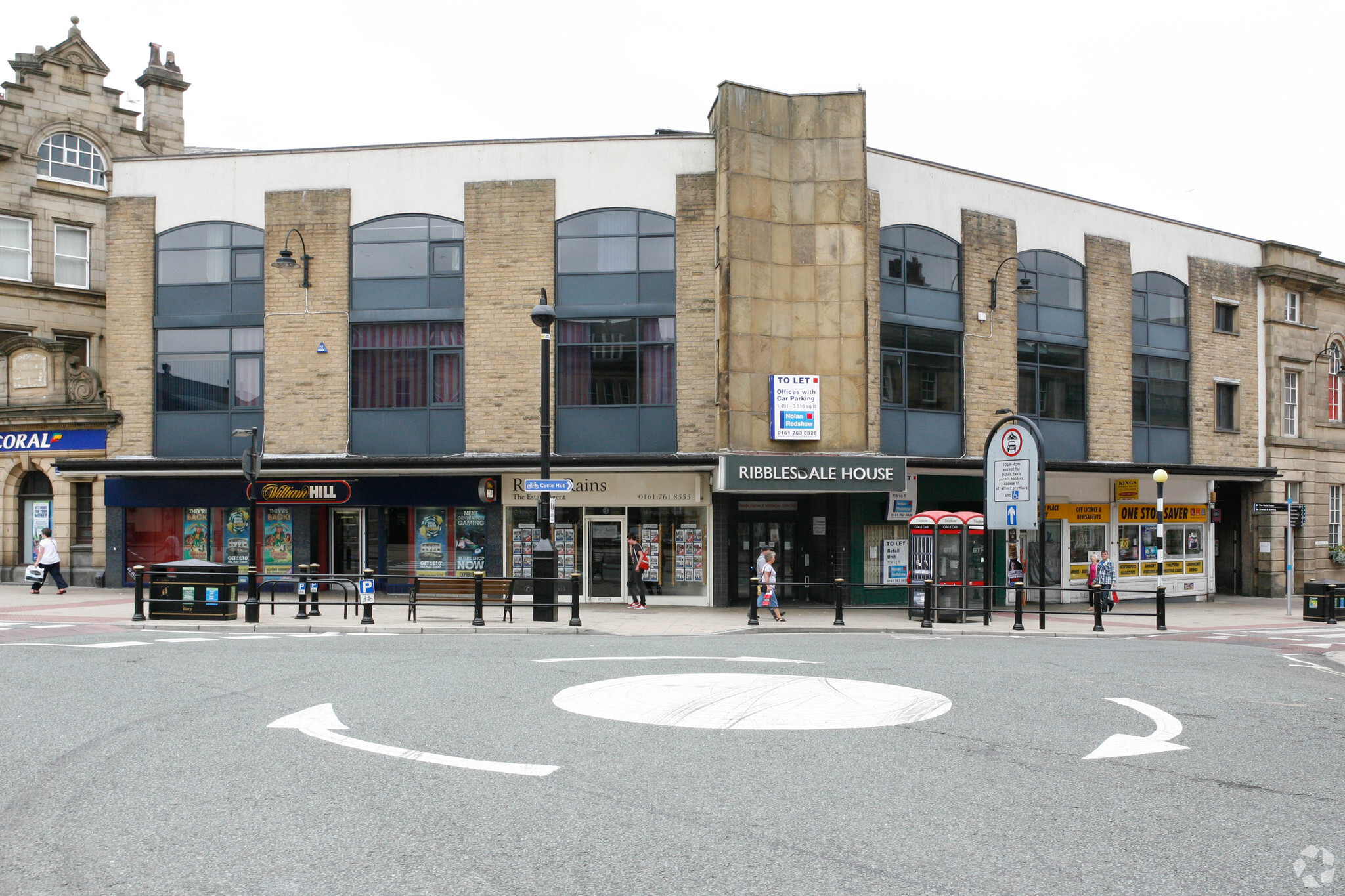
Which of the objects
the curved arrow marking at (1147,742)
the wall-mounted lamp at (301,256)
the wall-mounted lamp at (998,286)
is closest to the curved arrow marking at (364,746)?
the curved arrow marking at (1147,742)

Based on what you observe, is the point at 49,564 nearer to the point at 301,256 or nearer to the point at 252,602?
the point at 301,256

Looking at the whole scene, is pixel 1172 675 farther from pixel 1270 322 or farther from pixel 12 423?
pixel 12 423

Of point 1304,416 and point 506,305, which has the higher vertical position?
point 506,305

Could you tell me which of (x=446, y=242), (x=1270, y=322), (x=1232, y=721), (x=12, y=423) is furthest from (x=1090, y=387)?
(x=12, y=423)

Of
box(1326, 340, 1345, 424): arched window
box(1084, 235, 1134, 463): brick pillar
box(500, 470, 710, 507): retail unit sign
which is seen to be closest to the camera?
box(500, 470, 710, 507): retail unit sign

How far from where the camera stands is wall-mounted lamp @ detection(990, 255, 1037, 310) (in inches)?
1062

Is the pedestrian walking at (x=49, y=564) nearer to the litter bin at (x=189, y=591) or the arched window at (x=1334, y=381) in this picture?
the litter bin at (x=189, y=591)

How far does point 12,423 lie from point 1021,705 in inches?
1111

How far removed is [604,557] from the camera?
82.8ft

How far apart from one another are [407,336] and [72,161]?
14.9 meters

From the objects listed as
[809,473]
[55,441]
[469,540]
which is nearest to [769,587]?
[809,473]

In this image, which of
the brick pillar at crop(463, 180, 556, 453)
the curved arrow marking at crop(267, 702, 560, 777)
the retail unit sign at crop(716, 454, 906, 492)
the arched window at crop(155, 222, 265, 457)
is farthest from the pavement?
the curved arrow marking at crop(267, 702, 560, 777)

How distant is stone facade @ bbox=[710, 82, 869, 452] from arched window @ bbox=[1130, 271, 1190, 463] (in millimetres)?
10878

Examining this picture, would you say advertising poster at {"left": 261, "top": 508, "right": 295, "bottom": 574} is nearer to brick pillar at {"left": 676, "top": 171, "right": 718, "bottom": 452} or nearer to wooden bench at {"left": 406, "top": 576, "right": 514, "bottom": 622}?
wooden bench at {"left": 406, "top": 576, "right": 514, "bottom": 622}
